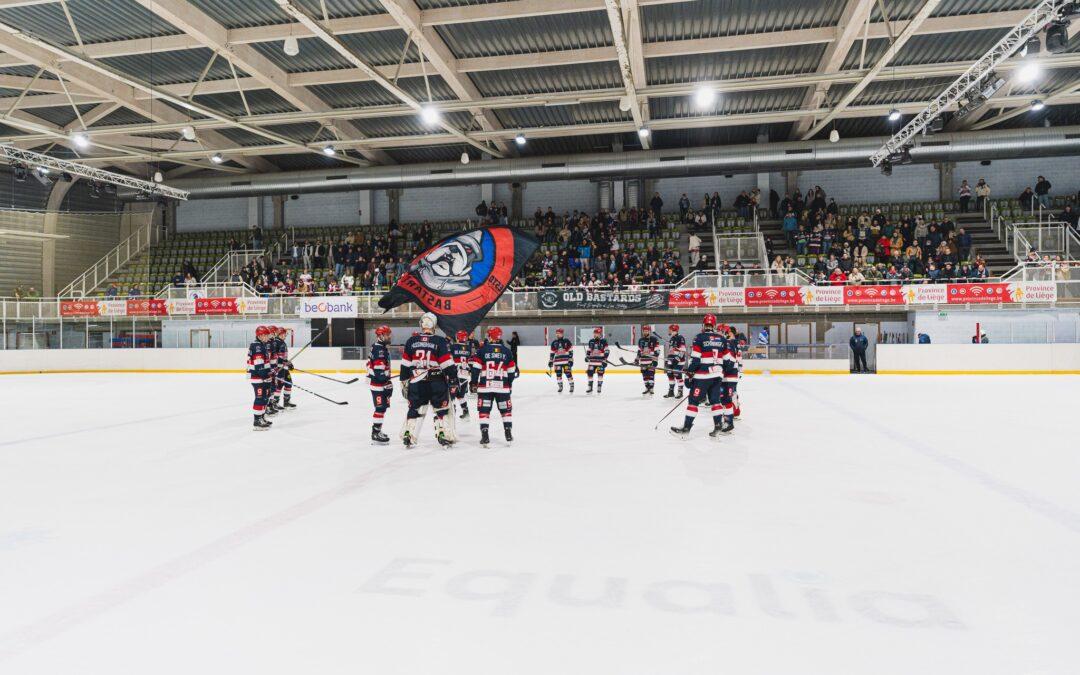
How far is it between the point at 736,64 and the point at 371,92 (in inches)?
423

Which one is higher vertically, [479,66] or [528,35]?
[528,35]

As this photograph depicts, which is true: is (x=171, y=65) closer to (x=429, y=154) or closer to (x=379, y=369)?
(x=429, y=154)

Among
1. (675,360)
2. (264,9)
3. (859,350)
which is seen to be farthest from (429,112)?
(859,350)

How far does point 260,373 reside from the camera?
30.7 ft

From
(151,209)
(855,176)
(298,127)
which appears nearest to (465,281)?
(298,127)

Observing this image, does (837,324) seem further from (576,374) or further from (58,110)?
(58,110)

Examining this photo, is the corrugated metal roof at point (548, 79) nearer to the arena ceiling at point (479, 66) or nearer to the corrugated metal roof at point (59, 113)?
the arena ceiling at point (479, 66)

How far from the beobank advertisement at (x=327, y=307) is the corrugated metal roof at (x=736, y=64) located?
1297 cm

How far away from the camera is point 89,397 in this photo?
1426 centimetres

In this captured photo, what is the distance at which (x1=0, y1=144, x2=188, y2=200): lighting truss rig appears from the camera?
1817 centimetres

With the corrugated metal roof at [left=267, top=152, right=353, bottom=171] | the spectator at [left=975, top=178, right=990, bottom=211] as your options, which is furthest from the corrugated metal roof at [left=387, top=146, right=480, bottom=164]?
the spectator at [left=975, top=178, right=990, bottom=211]

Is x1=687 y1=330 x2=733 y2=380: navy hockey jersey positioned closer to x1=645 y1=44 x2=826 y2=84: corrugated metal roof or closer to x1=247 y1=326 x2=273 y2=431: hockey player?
x1=247 y1=326 x2=273 y2=431: hockey player

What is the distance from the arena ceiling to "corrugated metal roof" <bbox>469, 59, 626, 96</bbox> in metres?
0.06

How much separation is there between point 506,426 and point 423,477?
2.11 metres
